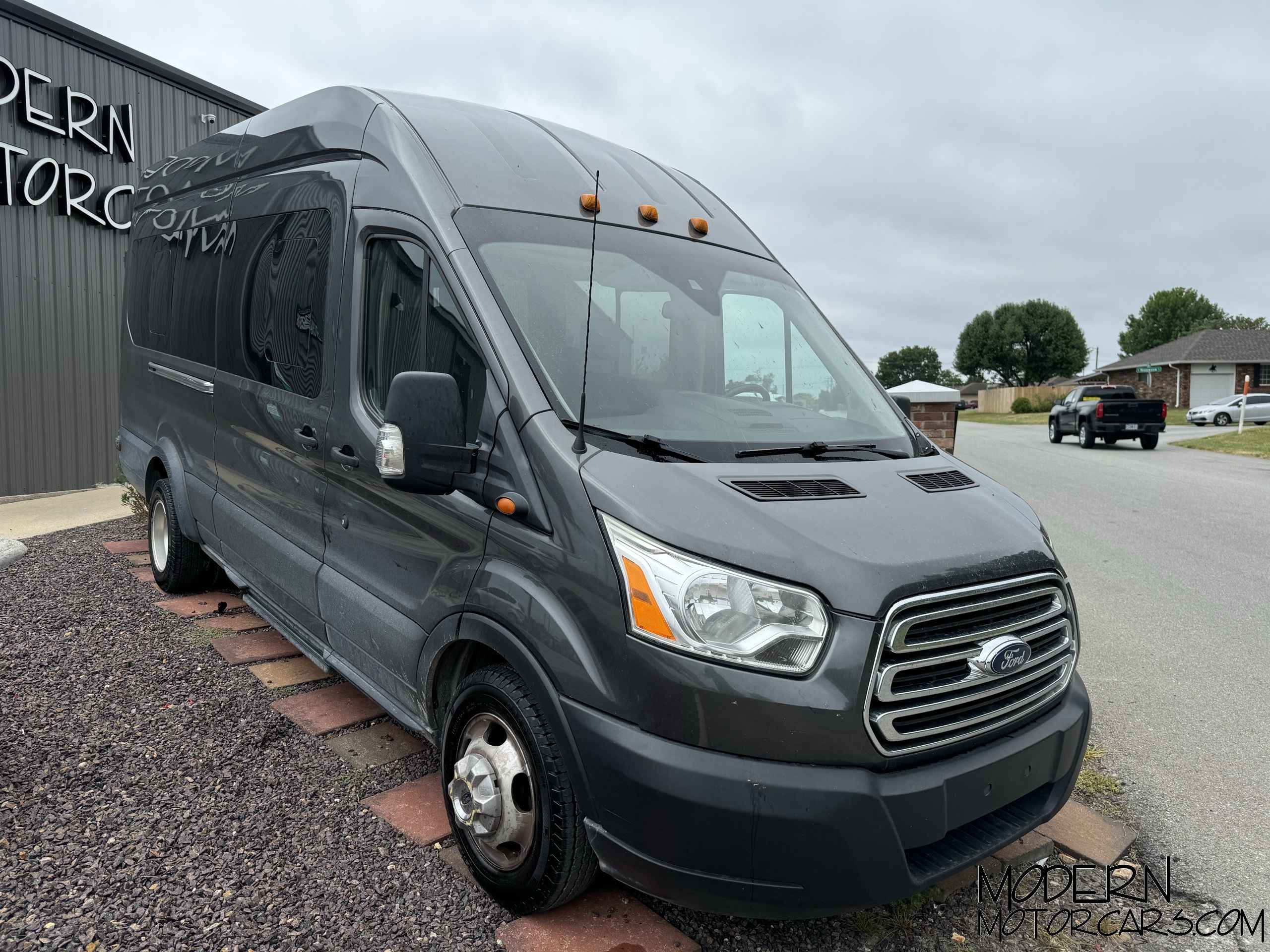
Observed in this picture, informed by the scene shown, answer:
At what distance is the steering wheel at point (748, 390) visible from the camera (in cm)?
297

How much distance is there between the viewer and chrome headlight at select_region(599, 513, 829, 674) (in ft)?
6.63

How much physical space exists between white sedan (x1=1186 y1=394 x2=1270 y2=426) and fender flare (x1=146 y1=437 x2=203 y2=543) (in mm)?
37813

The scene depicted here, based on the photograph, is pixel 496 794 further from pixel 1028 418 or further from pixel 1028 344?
pixel 1028 344

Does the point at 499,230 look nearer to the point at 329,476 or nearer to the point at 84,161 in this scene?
the point at 329,476

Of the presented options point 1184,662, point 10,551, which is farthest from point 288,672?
point 1184,662

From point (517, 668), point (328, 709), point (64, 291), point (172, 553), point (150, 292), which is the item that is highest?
point (64, 291)

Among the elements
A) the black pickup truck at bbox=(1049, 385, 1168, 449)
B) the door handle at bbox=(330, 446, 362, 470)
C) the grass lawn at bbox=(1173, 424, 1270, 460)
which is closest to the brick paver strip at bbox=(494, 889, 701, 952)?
the door handle at bbox=(330, 446, 362, 470)

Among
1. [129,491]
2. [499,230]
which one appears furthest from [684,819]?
[129,491]

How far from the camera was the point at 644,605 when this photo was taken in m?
2.06

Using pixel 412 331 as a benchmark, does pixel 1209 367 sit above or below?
above

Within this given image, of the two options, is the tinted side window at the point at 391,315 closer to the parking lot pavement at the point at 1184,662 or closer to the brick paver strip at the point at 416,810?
the brick paver strip at the point at 416,810

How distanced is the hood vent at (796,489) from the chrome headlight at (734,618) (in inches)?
11.3

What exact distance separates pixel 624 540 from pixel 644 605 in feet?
0.57

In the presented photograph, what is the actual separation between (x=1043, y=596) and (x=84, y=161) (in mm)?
11266
